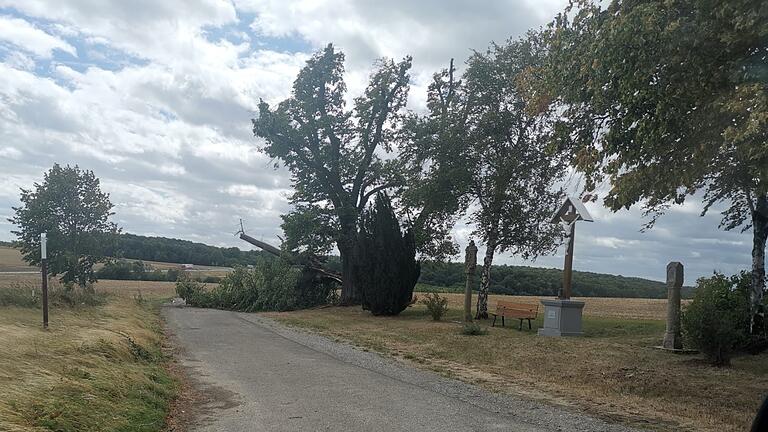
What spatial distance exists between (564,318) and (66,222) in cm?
2747

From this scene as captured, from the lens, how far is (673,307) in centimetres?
1432

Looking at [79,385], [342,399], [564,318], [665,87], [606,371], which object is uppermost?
[665,87]

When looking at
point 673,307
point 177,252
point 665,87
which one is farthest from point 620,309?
point 177,252

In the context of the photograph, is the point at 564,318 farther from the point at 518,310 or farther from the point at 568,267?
the point at 518,310

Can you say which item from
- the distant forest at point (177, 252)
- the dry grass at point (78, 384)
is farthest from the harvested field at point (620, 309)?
→ the distant forest at point (177, 252)

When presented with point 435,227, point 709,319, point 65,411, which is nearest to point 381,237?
point 435,227

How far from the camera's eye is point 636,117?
31.6 ft

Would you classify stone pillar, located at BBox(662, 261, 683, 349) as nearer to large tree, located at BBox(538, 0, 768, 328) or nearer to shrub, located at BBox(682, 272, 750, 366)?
shrub, located at BBox(682, 272, 750, 366)

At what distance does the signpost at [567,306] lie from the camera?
17453 mm

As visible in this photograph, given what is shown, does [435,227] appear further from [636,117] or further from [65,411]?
[65,411]

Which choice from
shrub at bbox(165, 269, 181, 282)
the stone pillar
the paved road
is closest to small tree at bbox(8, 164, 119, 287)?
the paved road

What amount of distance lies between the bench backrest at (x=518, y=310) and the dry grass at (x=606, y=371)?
2.69 ft

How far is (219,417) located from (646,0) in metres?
8.31

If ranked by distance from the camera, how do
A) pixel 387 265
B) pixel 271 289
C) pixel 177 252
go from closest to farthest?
pixel 387 265 → pixel 271 289 → pixel 177 252
